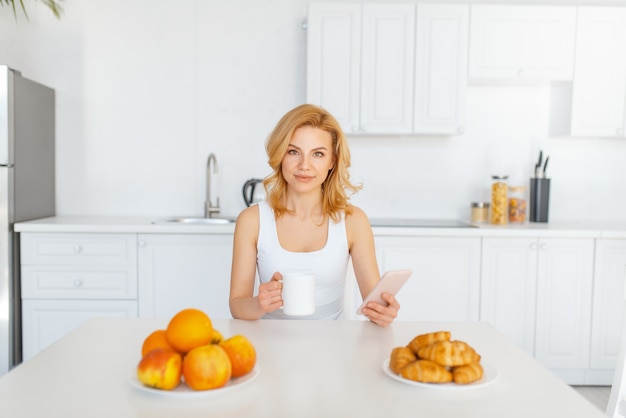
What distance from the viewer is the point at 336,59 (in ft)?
10.0

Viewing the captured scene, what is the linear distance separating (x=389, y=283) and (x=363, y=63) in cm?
204

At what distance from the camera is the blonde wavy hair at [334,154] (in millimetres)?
1636

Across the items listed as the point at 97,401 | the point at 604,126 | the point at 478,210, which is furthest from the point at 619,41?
the point at 97,401

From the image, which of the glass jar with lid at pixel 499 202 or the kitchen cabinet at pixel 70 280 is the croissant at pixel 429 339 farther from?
the glass jar with lid at pixel 499 202

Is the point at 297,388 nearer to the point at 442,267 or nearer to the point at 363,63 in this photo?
the point at 442,267

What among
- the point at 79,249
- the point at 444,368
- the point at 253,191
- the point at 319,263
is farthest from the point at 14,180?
the point at 444,368

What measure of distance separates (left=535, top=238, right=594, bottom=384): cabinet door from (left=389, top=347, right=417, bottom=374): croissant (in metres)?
2.12

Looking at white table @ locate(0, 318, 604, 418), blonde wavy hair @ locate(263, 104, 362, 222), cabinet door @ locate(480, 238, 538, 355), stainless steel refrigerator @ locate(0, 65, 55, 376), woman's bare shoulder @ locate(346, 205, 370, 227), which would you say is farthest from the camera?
cabinet door @ locate(480, 238, 538, 355)

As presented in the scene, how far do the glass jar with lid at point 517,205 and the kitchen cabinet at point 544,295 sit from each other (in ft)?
1.27

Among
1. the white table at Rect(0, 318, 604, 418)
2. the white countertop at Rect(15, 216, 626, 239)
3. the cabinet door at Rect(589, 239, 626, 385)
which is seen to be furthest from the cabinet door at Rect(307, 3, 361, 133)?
the white table at Rect(0, 318, 604, 418)

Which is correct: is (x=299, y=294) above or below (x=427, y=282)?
above

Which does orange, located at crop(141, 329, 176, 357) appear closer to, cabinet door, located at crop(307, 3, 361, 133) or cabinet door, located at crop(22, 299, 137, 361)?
cabinet door, located at crop(22, 299, 137, 361)

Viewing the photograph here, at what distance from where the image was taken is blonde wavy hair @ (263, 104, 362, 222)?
164 cm

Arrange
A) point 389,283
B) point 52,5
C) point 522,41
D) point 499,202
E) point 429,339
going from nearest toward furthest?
point 429,339, point 389,283, point 522,41, point 499,202, point 52,5
